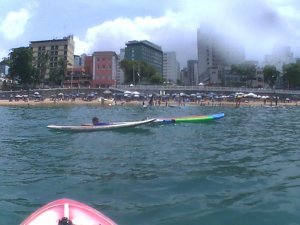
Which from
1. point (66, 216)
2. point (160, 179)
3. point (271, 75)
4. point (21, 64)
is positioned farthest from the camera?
point (271, 75)

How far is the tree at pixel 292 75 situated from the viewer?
14712 centimetres

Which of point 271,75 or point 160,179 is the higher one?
point 271,75

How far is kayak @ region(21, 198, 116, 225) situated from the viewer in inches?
274

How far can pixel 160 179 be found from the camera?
14.3m

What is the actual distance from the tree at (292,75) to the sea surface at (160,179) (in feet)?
423

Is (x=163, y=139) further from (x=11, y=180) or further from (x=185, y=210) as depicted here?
(x=185, y=210)

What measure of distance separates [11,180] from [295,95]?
120m

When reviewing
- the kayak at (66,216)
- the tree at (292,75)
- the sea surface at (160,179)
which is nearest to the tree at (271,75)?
the tree at (292,75)

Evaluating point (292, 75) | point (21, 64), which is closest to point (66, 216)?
point (21, 64)

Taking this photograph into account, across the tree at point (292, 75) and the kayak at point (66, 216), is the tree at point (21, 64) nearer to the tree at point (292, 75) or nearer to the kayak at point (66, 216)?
the tree at point (292, 75)

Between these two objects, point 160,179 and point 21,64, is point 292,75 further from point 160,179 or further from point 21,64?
point 160,179

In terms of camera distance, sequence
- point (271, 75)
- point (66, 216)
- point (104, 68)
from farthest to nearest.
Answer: point (104, 68) < point (271, 75) < point (66, 216)

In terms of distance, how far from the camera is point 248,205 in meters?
11.2

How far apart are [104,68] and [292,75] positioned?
68176 mm
